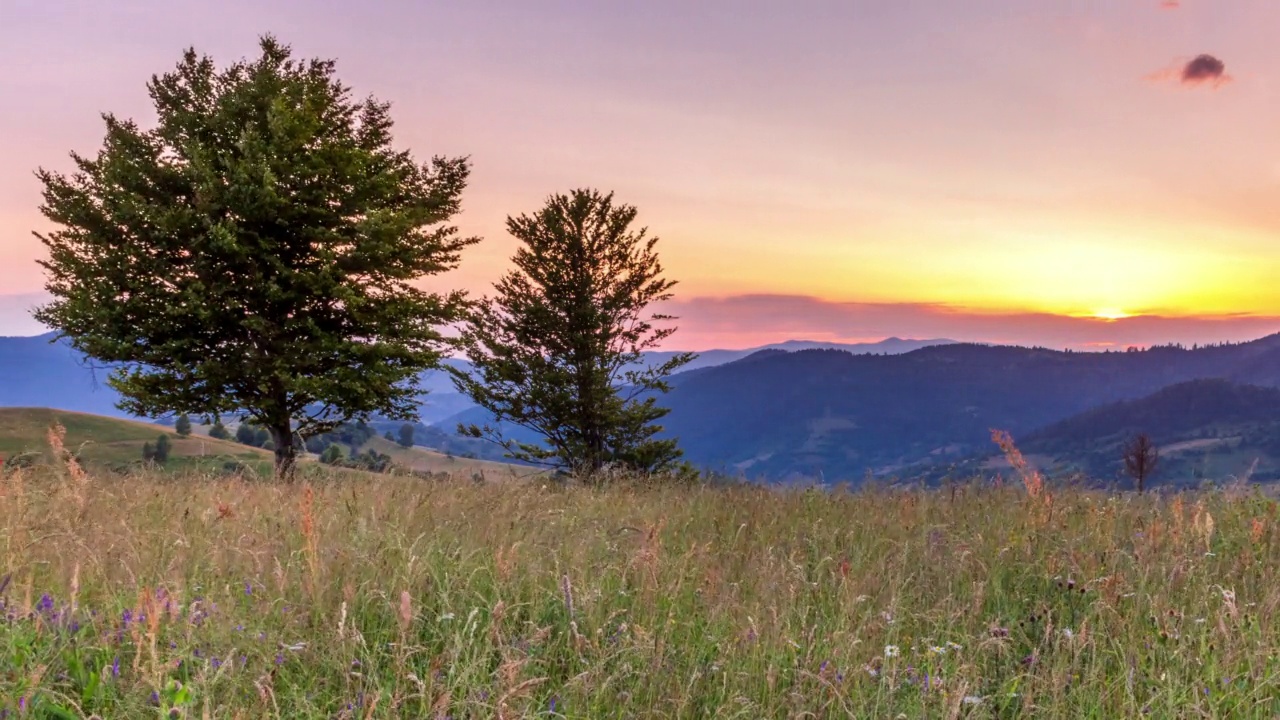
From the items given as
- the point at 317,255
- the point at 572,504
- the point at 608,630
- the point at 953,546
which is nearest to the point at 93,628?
the point at 608,630

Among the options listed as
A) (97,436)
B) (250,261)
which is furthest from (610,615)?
(97,436)

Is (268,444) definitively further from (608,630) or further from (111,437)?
(608,630)

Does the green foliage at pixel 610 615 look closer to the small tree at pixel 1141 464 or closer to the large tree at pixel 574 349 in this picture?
Result: the small tree at pixel 1141 464

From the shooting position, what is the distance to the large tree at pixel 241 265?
19.8 m

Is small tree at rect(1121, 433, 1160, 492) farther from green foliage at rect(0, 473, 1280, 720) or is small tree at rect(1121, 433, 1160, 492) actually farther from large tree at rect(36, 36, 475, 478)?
large tree at rect(36, 36, 475, 478)

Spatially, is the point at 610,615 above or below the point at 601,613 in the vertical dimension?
above

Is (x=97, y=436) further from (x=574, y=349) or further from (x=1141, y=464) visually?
(x=1141, y=464)

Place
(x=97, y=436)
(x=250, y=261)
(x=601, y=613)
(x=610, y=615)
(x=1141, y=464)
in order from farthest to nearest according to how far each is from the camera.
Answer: (x=97, y=436), (x=1141, y=464), (x=250, y=261), (x=601, y=613), (x=610, y=615)

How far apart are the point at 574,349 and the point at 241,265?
1404 centimetres

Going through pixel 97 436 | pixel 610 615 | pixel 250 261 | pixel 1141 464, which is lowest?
pixel 1141 464

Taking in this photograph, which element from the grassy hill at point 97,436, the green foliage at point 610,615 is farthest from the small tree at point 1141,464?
the grassy hill at point 97,436

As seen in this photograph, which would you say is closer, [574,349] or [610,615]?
[610,615]

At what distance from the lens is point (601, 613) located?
433 centimetres

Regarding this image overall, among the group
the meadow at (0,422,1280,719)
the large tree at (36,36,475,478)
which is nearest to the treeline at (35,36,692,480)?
the large tree at (36,36,475,478)
